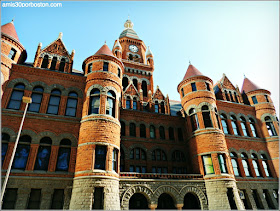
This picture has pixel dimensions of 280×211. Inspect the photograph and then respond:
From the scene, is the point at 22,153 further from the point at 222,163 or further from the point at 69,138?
the point at 222,163

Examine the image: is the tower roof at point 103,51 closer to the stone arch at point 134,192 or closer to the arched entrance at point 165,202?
the stone arch at point 134,192

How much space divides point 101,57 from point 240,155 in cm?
1867

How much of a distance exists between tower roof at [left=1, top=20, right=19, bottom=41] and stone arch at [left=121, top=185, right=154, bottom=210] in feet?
56.5

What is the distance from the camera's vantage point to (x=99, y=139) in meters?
14.0

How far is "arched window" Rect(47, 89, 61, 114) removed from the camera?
50.5 ft

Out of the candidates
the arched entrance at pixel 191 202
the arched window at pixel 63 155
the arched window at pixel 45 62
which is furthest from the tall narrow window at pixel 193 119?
the arched window at pixel 45 62

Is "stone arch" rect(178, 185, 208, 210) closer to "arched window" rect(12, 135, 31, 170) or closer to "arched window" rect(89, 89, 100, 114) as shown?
"arched window" rect(89, 89, 100, 114)

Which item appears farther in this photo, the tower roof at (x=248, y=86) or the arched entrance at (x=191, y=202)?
the tower roof at (x=248, y=86)

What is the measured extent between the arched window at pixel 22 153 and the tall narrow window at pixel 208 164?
51.7 feet

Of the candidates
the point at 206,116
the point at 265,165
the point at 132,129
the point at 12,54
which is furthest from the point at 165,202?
the point at 12,54

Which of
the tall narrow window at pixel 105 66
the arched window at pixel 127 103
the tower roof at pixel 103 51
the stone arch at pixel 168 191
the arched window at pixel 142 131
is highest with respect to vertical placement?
the tower roof at pixel 103 51

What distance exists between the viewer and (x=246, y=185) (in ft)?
60.7

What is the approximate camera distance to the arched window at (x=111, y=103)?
15722 mm

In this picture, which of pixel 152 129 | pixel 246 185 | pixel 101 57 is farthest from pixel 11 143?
pixel 246 185
